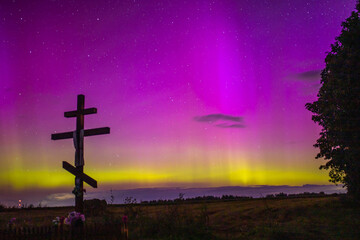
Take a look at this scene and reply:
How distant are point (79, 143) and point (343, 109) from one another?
49.3 ft

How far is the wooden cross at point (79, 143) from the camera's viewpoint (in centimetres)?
1672

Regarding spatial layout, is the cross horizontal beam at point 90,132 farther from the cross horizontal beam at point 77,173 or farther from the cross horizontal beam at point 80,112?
the cross horizontal beam at point 77,173

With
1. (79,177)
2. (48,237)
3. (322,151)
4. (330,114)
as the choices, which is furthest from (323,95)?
(48,237)

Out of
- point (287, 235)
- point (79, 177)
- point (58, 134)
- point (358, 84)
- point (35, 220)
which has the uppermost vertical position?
point (358, 84)

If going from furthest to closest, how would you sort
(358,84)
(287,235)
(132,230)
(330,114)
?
(330,114)
(358,84)
(132,230)
(287,235)

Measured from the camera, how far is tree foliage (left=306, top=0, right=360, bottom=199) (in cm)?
2075

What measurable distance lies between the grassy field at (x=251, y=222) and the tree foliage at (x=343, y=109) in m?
2.28

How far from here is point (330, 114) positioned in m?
22.4

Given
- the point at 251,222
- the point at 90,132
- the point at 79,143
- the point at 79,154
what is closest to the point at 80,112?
the point at 90,132

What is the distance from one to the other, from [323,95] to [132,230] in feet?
47.4

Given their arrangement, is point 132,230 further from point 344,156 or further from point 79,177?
point 344,156

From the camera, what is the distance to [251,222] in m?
19.2

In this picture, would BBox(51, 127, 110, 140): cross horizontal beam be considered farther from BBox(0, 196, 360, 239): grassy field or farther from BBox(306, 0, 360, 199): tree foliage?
BBox(306, 0, 360, 199): tree foliage

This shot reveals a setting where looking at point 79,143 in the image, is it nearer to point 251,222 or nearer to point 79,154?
point 79,154
